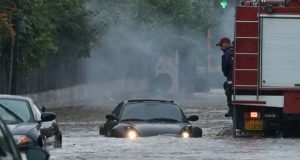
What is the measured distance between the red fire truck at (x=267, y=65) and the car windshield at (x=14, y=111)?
623 cm

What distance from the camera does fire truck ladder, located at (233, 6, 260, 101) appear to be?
21.8 m

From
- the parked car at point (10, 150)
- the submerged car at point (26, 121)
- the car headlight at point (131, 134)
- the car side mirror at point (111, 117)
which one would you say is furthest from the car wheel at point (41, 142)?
the parked car at point (10, 150)

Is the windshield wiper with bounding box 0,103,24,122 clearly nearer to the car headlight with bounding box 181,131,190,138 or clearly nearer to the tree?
the car headlight with bounding box 181,131,190,138

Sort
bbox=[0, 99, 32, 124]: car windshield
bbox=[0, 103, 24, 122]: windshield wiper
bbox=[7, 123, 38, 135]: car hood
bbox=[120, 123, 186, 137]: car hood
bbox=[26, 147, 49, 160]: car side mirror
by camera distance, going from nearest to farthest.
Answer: bbox=[26, 147, 49, 160]: car side mirror < bbox=[7, 123, 38, 135]: car hood < bbox=[0, 99, 32, 124]: car windshield < bbox=[0, 103, 24, 122]: windshield wiper < bbox=[120, 123, 186, 137]: car hood

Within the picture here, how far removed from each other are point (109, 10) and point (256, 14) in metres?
31.8

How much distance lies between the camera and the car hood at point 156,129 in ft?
68.3

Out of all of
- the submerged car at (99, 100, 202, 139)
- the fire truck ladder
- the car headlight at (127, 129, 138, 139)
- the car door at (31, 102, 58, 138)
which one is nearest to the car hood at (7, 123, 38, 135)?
the car door at (31, 102, 58, 138)

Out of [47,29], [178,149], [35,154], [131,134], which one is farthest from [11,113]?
[47,29]

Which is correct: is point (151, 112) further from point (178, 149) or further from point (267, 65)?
point (178, 149)

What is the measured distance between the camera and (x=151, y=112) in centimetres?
2195

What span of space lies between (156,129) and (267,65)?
3.02m

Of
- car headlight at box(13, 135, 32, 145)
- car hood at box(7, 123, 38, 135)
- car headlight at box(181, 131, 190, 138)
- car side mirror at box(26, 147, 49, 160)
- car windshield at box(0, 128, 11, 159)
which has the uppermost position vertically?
car windshield at box(0, 128, 11, 159)

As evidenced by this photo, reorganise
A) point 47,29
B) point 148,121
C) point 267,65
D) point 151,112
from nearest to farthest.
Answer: point 148,121
point 151,112
point 267,65
point 47,29

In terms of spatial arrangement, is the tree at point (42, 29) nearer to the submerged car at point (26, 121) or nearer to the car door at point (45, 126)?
the car door at point (45, 126)
